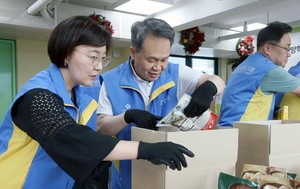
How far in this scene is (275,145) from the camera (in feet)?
3.06

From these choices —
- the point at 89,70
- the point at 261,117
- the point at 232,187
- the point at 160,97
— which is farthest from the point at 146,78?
the point at 261,117

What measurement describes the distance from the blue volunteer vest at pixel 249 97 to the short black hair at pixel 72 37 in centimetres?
117

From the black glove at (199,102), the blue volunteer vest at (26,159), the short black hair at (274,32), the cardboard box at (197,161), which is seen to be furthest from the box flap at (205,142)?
the short black hair at (274,32)

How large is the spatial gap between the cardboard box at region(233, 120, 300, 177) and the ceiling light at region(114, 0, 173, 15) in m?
3.40

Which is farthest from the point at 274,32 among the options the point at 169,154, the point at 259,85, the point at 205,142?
the point at 169,154

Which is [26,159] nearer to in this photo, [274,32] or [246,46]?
[274,32]

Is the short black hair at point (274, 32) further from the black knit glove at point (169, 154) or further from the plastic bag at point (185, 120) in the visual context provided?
the black knit glove at point (169, 154)

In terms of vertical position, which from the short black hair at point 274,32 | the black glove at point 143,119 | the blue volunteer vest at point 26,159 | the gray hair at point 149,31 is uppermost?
the short black hair at point 274,32

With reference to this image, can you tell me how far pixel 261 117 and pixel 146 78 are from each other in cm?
92

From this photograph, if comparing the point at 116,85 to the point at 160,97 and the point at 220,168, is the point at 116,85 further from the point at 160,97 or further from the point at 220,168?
the point at 220,168

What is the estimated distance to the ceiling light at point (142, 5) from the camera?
4.09 metres

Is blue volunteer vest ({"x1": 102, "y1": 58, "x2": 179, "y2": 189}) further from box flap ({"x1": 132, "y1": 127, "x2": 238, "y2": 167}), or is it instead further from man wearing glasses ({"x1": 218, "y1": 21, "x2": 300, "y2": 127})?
man wearing glasses ({"x1": 218, "y1": 21, "x2": 300, "y2": 127})

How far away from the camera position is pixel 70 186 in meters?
1.08

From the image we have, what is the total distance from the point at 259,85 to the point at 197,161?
1190mm
